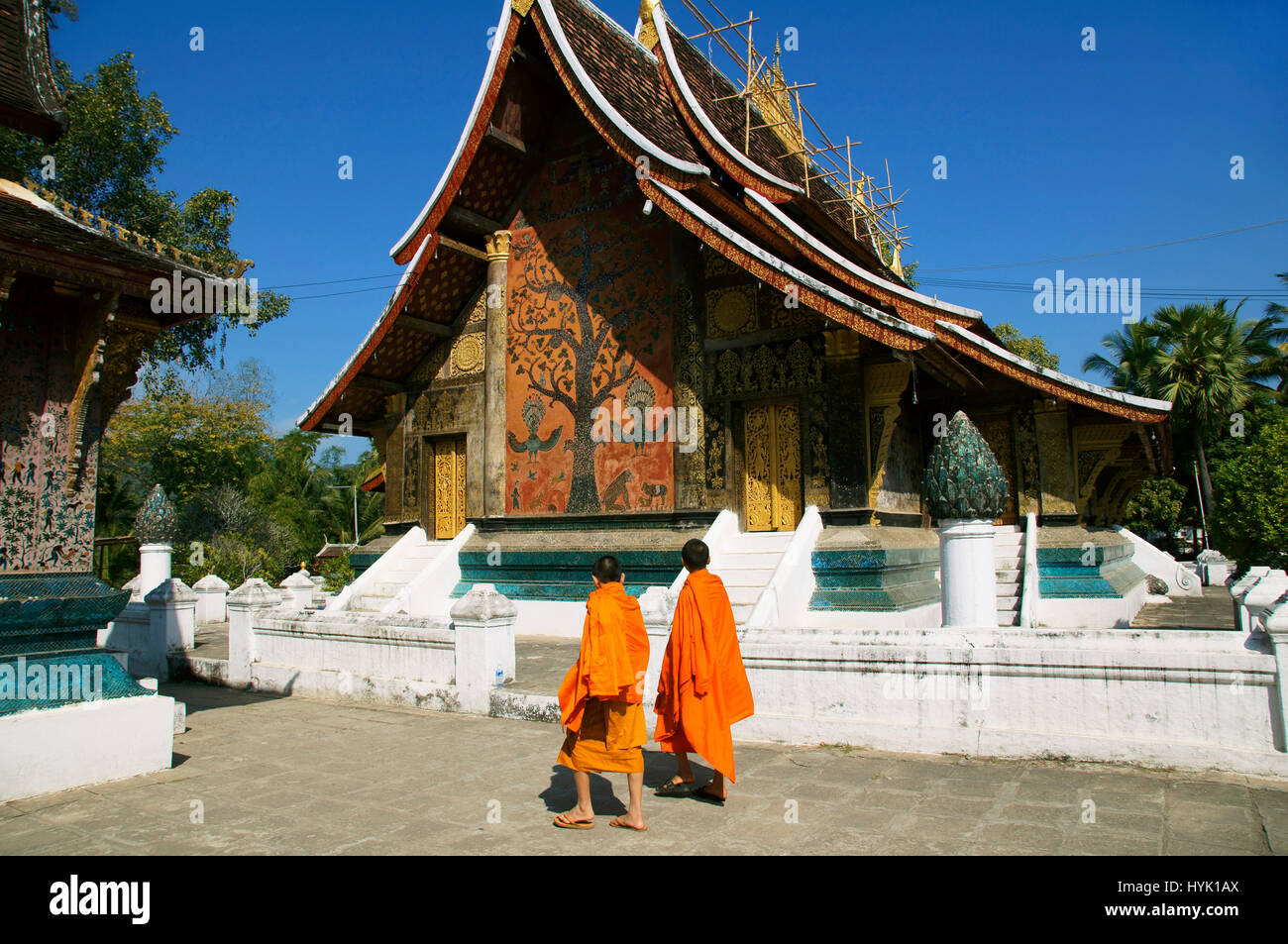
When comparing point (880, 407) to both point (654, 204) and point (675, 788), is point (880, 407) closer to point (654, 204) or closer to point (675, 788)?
point (654, 204)

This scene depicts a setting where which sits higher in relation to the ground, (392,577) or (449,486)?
(449,486)

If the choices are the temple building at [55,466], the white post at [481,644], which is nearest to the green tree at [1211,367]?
the white post at [481,644]

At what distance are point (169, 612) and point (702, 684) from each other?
8345mm

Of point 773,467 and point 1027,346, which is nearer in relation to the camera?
point 773,467

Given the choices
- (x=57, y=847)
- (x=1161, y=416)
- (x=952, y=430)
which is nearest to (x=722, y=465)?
(x=952, y=430)

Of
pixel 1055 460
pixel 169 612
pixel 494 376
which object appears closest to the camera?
pixel 169 612

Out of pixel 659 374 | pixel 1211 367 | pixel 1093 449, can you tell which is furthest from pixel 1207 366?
pixel 659 374

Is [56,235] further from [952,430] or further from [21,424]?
[952,430]

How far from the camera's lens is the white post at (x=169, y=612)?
33.1 ft

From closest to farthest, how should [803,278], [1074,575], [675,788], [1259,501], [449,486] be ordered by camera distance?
[675,788] → [803,278] → [1074,575] → [449,486] → [1259,501]

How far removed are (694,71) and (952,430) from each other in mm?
10455

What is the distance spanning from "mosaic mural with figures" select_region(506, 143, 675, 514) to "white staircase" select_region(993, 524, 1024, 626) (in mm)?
4073

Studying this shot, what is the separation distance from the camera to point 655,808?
4.46 meters
